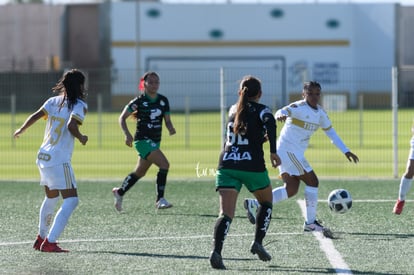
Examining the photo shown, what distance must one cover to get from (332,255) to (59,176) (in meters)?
2.98

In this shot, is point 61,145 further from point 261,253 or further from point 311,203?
point 311,203

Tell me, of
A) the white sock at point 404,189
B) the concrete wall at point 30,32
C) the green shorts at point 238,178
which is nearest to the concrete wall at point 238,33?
the concrete wall at point 30,32

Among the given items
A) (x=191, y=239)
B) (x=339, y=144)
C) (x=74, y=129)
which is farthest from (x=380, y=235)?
(x=74, y=129)

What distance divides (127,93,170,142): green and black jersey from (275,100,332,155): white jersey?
280 centimetres

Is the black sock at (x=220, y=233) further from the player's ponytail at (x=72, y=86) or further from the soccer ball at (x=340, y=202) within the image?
the soccer ball at (x=340, y=202)

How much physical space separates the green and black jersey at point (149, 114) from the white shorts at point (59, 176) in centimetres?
376

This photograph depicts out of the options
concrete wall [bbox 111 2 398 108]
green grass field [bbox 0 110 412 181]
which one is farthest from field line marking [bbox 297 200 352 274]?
concrete wall [bbox 111 2 398 108]

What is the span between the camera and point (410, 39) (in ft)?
191

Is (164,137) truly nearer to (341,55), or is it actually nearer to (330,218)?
(330,218)

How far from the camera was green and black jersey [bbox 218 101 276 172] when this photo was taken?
406 inches

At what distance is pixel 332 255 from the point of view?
10.9 meters

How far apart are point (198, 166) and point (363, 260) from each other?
1250 centimetres

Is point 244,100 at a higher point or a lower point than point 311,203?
higher

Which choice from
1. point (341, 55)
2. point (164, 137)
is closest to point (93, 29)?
point (341, 55)
